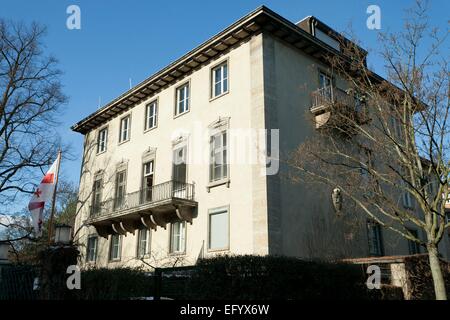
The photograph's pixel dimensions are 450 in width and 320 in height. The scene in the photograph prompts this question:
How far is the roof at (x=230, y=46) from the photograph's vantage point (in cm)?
1878

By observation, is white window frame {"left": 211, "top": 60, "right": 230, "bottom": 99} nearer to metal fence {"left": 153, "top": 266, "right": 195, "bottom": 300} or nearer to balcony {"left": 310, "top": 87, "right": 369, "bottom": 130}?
balcony {"left": 310, "top": 87, "right": 369, "bottom": 130}

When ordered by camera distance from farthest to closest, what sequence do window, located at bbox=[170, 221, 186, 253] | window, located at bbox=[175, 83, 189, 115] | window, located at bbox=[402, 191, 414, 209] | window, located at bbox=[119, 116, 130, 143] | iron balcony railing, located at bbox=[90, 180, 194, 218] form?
1. window, located at bbox=[119, 116, 130, 143]
2. window, located at bbox=[402, 191, 414, 209]
3. window, located at bbox=[175, 83, 189, 115]
4. iron balcony railing, located at bbox=[90, 180, 194, 218]
5. window, located at bbox=[170, 221, 186, 253]

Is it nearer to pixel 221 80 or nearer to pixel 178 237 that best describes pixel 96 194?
pixel 178 237

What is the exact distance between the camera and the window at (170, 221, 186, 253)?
19.8 m

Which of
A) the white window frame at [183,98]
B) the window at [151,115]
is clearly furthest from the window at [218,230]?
the window at [151,115]

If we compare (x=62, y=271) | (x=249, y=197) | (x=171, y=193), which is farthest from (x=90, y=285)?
(x=171, y=193)

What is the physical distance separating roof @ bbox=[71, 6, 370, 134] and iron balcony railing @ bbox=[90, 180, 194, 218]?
242 inches

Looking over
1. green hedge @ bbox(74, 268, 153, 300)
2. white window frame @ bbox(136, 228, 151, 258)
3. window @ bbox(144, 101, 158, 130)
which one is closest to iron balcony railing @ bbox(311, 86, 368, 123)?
green hedge @ bbox(74, 268, 153, 300)

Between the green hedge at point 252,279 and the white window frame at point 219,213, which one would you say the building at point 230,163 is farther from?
the green hedge at point 252,279

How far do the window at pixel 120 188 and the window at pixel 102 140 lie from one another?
3423 mm

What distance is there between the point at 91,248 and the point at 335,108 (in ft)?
58.8

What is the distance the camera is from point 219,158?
19.2 m
